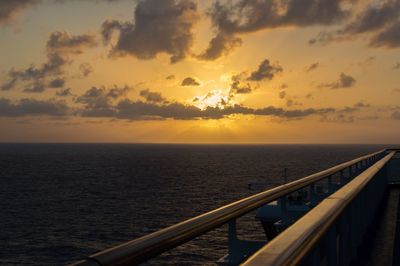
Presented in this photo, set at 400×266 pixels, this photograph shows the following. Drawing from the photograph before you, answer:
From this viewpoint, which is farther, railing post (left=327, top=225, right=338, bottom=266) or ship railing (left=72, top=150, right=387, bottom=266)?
railing post (left=327, top=225, right=338, bottom=266)

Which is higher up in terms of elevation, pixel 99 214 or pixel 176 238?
pixel 176 238

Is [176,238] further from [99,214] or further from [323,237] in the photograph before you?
[99,214]

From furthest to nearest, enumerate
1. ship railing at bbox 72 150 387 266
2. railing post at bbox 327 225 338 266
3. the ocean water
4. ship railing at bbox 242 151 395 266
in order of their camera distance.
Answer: the ocean water < railing post at bbox 327 225 338 266 < ship railing at bbox 242 151 395 266 < ship railing at bbox 72 150 387 266

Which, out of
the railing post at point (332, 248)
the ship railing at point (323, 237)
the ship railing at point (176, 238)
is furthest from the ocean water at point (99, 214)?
the ship railing at point (176, 238)

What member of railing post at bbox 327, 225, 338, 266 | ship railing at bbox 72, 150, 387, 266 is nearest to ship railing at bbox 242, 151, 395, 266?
railing post at bbox 327, 225, 338, 266

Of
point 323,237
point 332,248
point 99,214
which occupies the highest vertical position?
point 323,237

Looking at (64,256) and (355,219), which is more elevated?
(355,219)

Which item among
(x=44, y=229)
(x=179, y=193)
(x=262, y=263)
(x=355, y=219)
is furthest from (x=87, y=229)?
(x=262, y=263)

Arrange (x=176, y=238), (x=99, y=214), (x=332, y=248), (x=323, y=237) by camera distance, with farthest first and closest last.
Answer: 1. (x=99, y=214)
2. (x=332, y=248)
3. (x=323, y=237)
4. (x=176, y=238)

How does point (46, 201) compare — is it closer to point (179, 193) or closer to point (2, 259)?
point (179, 193)

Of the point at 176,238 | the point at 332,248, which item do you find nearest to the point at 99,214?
the point at 332,248

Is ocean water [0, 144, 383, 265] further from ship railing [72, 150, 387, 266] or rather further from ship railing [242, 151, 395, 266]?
ship railing [72, 150, 387, 266]
